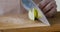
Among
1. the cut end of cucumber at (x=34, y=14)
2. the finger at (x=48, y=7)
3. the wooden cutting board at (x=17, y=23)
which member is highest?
the finger at (x=48, y=7)

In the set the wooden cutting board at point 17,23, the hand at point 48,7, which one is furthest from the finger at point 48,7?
the wooden cutting board at point 17,23

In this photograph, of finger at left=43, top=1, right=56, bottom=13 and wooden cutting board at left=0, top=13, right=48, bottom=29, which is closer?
wooden cutting board at left=0, top=13, right=48, bottom=29

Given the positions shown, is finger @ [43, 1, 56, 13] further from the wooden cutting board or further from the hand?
the wooden cutting board

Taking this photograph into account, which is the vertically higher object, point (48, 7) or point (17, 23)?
point (48, 7)

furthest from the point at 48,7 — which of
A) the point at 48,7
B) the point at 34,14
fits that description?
the point at 34,14

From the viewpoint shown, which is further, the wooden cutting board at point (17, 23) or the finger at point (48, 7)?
the finger at point (48, 7)

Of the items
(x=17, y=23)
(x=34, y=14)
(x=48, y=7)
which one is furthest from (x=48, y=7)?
(x=17, y=23)

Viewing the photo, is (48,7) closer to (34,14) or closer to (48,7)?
(48,7)

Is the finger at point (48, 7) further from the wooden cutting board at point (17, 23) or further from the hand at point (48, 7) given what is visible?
the wooden cutting board at point (17, 23)

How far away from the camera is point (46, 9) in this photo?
94 cm

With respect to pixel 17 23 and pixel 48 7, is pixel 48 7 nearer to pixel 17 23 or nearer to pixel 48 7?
pixel 48 7

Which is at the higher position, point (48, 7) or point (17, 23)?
point (48, 7)

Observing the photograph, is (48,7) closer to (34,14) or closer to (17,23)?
(34,14)

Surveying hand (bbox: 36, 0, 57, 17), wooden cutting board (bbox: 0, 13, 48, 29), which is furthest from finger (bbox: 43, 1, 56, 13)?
wooden cutting board (bbox: 0, 13, 48, 29)
